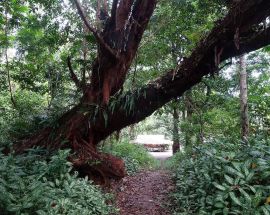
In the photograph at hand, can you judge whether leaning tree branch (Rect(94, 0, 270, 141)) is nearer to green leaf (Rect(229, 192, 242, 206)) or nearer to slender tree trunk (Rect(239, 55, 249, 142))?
green leaf (Rect(229, 192, 242, 206))

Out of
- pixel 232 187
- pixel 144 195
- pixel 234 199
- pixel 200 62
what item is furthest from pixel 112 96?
pixel 234 199

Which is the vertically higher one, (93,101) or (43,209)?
(93,101)

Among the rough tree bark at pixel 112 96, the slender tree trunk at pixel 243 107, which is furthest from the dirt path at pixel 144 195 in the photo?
the slender tree trunk at pixel 243 107

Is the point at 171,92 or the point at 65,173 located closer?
the point at 65,173

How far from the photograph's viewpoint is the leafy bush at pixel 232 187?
4.00m

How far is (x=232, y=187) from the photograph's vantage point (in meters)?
4.27

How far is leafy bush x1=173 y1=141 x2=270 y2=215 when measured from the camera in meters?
4.00

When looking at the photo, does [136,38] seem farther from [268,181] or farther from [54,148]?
[268,181]

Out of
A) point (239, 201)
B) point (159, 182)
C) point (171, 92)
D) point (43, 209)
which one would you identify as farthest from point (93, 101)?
point (239, 201)

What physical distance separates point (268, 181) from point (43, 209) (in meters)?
2.98

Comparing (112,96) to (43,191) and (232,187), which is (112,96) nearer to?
(43,191)

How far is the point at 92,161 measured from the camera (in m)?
6.38

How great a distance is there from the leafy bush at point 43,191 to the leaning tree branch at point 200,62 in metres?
1.72

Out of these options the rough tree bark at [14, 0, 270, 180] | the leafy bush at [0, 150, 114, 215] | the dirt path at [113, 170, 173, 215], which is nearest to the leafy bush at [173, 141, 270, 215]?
the dirt path at [113, 170, 173, 215]
